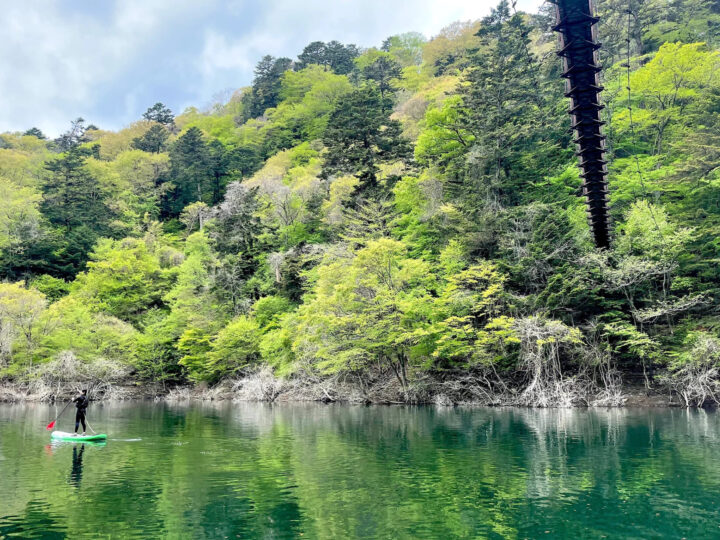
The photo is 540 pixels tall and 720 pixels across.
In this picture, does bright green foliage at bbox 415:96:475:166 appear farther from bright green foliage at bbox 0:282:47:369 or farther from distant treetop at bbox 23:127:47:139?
distant treetop at bbox 23:127:47:139

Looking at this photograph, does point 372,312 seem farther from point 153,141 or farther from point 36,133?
point 36,133

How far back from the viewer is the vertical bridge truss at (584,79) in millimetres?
12883

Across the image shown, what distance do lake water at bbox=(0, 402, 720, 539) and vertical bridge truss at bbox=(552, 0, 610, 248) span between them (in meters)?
8.77

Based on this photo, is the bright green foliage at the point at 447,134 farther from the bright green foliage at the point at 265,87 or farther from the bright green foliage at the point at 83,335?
the bright green foliage at the point at 265,87

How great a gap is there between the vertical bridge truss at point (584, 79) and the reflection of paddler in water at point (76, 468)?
15.6m

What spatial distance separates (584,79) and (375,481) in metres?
11.8

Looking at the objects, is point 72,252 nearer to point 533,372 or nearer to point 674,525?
point 533,372

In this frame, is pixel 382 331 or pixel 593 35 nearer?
pixel 593 35

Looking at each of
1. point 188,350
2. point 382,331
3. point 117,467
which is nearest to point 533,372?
point 382,331

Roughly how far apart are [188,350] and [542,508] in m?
38.5

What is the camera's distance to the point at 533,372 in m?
29.5

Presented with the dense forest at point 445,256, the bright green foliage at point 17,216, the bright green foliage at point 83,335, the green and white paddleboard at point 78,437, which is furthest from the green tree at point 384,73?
the green and white paddleboard at point 78,437

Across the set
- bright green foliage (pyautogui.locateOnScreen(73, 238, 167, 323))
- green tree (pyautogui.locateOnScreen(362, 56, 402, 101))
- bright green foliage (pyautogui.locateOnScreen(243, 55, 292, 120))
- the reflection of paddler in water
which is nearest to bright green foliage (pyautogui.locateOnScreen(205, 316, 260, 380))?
bright green foliage (pyautogui.locateOnScreen(73, 238, 167, 323))

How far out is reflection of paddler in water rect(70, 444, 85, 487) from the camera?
12.1 m
